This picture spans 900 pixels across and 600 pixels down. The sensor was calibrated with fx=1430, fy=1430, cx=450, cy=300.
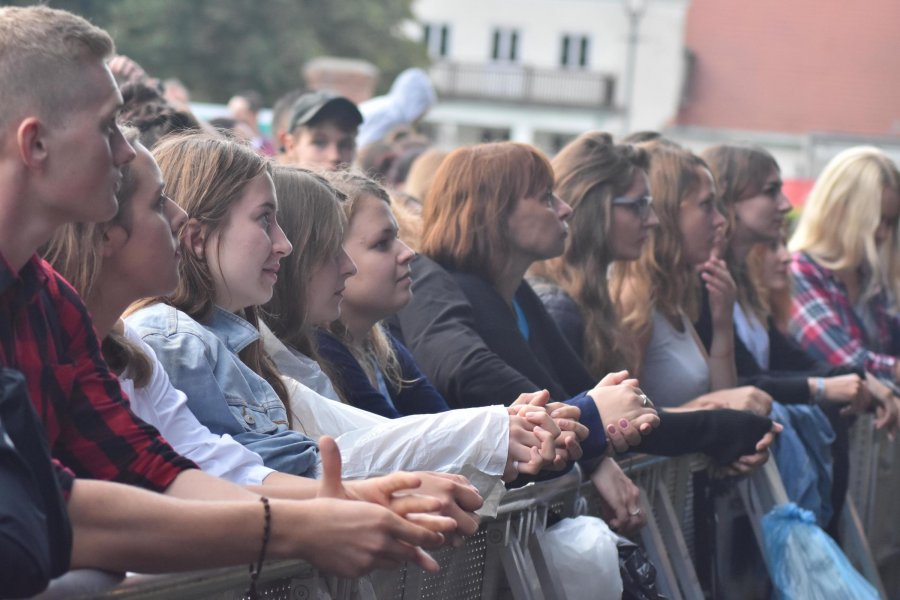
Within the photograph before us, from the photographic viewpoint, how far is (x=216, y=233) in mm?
3604

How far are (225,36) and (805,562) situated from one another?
30.9 m

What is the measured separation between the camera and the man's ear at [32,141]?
96.5 inches

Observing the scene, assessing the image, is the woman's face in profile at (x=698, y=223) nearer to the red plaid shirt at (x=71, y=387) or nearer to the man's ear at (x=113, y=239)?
the man's ear at (x=113, y=239)

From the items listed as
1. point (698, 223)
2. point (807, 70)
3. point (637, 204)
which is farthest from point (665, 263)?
point (807, 70)

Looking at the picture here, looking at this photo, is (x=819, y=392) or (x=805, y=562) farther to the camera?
(x=819, y=392)

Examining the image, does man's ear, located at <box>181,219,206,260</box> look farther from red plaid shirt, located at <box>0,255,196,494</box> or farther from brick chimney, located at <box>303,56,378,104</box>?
brick chimney, located at <box>303,56,378,104</box>

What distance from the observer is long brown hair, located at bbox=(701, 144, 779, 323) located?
723cm

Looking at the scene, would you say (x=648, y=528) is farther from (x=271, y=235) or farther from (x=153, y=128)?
(x=153, y=128)

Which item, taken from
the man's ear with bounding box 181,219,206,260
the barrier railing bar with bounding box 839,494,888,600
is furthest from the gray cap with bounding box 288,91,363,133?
the man's ear with bounding box 181,219,206,260

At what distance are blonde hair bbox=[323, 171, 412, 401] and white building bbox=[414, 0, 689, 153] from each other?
4776 centimetres

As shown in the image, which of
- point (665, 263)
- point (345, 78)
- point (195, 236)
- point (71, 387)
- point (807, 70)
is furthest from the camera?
point (807, 70)

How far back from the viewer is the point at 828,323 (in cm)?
788

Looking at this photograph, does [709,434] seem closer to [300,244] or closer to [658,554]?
[658,554]

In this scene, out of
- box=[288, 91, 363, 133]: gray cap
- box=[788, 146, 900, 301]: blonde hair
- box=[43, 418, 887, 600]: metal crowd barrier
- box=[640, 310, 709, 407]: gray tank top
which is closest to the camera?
box=[43, 418, 887, 600]: metal crowd barrier
